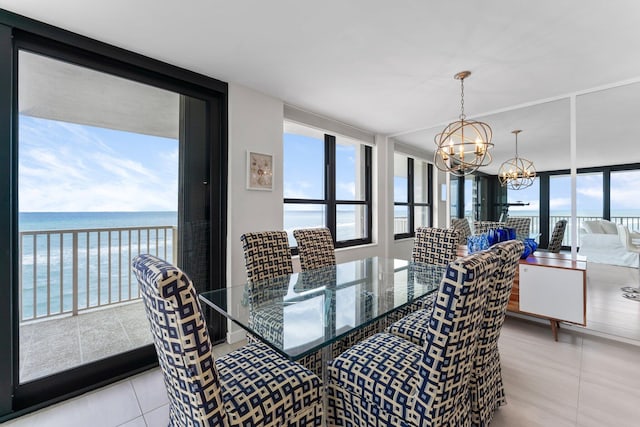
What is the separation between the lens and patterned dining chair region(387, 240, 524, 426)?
1291 mm

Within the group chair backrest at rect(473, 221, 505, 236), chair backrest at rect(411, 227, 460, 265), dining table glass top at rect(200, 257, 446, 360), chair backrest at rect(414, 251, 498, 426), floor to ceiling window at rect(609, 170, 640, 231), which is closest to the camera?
chair backrest at rect(414, 251, 498, 426)

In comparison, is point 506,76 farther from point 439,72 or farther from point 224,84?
point 224,84

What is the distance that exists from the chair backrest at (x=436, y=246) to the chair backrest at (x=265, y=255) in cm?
136

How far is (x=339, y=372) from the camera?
127cm

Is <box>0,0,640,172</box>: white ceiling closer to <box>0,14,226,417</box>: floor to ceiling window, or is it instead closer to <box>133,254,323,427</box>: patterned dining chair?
<box>0,14,226,417</box>: floor to ceiling window

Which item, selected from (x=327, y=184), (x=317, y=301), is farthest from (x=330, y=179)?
(x=317, y=301)

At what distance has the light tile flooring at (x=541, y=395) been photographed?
1.57 metres

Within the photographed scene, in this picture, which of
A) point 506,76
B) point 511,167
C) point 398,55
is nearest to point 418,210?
point 511,167

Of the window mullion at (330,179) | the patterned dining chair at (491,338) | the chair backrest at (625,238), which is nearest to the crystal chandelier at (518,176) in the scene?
the chair backrest at (625,238)

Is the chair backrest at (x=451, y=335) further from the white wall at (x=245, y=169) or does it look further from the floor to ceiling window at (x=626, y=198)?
the floor to ceiling window at (x=626, y=198)

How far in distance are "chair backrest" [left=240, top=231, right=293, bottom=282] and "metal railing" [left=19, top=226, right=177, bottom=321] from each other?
0.84 metres

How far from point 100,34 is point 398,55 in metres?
2.10

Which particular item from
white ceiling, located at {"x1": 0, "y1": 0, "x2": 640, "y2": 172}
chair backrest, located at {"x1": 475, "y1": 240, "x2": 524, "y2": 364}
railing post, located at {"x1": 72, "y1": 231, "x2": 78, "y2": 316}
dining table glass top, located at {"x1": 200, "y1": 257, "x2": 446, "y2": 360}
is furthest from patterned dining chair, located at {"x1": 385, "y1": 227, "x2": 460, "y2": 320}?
railing post, located at {"x1": 72, "y1": 231, "x2": 78, "y2": 316}

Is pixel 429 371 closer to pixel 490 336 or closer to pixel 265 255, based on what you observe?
pixel 490 336
